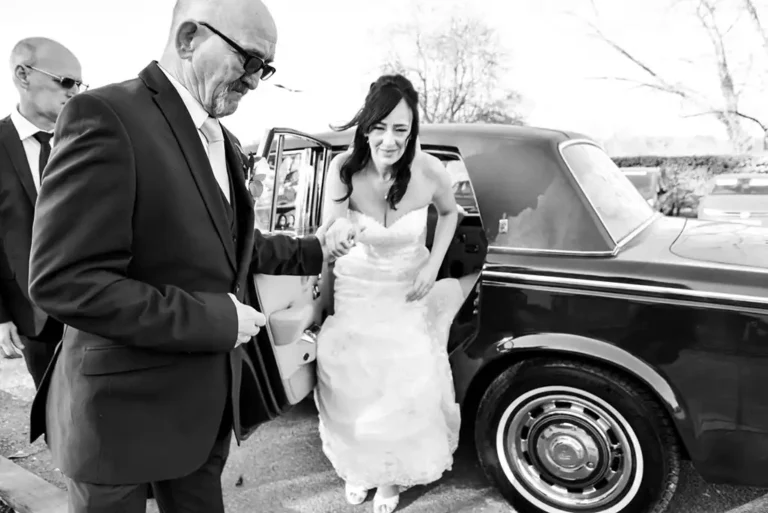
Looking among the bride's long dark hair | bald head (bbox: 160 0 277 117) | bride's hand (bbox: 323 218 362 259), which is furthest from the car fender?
bald head (bbox: 160 0 277 117)

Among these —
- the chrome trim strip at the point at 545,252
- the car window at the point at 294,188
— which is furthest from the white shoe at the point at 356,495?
the car window at the point at 294,188

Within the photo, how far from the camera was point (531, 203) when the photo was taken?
103 inches

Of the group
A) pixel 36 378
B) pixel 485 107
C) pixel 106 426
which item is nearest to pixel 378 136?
pixel 106 426

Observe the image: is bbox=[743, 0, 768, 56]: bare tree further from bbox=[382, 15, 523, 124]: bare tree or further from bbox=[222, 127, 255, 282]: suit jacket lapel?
bbox=[222, 127, 255, 282]: suit jacket lapel

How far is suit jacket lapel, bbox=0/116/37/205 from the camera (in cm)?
236

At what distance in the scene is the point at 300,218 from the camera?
3.39 meters

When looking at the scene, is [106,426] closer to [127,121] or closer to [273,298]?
[127,121]

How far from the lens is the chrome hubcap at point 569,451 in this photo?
2.45 meters

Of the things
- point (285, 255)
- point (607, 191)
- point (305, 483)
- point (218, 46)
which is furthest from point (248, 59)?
point (305, 483)

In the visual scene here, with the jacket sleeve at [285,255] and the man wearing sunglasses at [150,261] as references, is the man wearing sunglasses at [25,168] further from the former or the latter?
the jacket sleeve at [285,255]

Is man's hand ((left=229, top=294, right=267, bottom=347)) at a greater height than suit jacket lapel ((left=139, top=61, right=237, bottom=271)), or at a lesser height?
lesser

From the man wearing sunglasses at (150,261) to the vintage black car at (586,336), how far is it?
1.89 feet

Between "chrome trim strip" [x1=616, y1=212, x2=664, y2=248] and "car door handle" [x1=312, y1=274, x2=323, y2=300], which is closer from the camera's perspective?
"chrome trim strip" [x1=616, y1=212, x2=664, y2=248]

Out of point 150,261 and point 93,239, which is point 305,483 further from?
point 93,239
